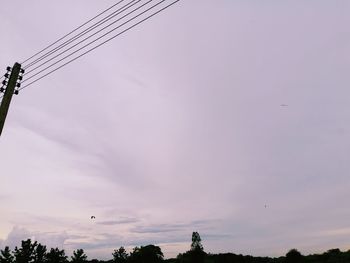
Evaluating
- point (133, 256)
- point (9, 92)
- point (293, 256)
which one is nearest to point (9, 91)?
point (9, 92)

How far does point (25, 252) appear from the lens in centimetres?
9288

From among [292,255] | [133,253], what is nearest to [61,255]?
[133,253]

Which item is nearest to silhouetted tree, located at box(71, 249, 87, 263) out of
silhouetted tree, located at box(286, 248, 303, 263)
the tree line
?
the tree line

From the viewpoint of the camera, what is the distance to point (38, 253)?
3851 inches

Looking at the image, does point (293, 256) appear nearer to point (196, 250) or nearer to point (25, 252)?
point (196, 250)

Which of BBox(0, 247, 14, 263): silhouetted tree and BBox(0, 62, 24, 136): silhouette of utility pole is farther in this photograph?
BBox(0, 247, 14, 263): silhouetted tree

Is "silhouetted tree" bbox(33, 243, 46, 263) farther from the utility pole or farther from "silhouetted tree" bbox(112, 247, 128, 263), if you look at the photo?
the utility pole

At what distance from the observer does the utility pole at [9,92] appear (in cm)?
1650

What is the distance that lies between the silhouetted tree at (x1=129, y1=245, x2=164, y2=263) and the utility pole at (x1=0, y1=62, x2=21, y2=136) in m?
103

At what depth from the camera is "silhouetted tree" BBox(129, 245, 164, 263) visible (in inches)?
4542

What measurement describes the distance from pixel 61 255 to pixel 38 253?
22.5 ft

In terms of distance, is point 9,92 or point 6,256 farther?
point 6,256

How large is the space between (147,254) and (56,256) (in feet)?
101

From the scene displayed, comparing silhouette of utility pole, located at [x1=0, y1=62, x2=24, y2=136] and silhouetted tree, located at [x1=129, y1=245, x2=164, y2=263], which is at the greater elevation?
silhouetted tree, located at [x1=129, y1=245, x2=164, y2=263]
